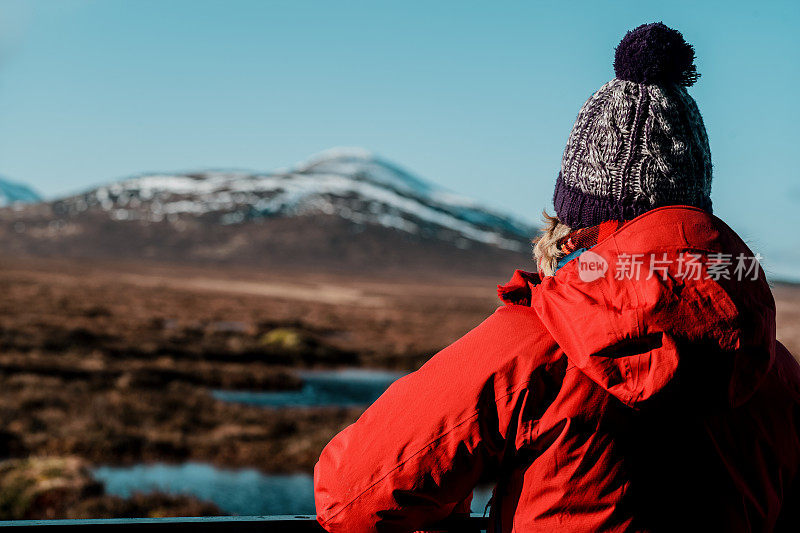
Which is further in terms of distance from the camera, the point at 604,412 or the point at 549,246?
the point at 549,246

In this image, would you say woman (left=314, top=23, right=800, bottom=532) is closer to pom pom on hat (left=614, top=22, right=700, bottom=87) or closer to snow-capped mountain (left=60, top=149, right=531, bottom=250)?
pom pom on hat (left=614, top=22, right=700, bottom=87)

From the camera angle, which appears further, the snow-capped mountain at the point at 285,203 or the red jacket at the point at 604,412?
the snow-capped mountain at the point at 285,203

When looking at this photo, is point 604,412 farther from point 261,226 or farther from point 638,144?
point 261,226

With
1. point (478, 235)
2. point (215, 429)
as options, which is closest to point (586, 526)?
point (215, 429)

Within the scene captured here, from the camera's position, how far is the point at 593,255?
47.3 inches

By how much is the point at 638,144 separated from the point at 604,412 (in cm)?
50

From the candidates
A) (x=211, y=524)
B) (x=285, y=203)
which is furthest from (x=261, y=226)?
(x=211, y=524)

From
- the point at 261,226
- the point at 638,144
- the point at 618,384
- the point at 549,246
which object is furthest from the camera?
the point at 261,226

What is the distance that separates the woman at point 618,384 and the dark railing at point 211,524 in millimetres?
257

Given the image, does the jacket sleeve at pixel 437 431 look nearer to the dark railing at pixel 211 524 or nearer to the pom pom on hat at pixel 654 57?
the dark railing at pixel 211 524

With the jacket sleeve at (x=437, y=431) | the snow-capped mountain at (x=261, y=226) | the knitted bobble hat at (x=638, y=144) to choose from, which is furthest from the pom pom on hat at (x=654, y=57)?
the snow-capped mountain at (x=261, y=226)

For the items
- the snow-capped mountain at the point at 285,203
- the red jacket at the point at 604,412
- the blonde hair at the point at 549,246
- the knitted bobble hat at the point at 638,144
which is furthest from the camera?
the snow-capped mountain at the point at 285,203

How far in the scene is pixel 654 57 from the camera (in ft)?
4.67

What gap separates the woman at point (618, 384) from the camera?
3.71 ft
